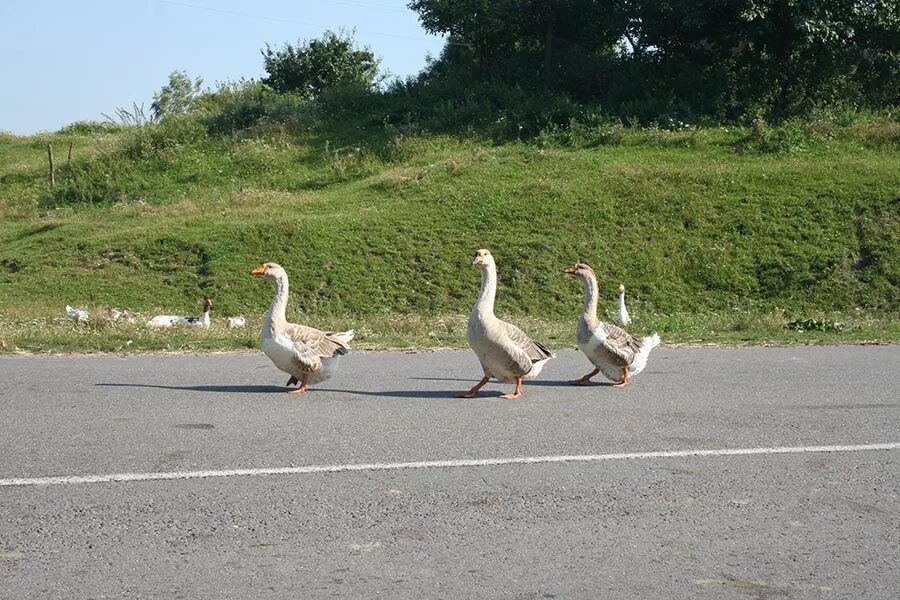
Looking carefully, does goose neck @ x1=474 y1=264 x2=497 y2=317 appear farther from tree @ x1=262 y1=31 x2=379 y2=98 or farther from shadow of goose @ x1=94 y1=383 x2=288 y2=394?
tree @ x1=262 y1=31 x2=379 y2=98

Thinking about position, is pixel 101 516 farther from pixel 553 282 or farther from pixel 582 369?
pixel 553 282

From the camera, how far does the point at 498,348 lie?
365 inches

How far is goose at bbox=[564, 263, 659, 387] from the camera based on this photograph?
33.0 ft

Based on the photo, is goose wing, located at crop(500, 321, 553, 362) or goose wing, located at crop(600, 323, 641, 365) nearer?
goose wing, located at crop(500, 321, 553, 362)

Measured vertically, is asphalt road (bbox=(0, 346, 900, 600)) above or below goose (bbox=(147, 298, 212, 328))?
above

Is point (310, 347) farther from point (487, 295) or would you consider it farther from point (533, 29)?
point (533, 29)

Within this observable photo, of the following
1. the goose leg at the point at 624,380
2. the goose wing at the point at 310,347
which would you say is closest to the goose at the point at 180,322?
the goose wing at the point at 310,347

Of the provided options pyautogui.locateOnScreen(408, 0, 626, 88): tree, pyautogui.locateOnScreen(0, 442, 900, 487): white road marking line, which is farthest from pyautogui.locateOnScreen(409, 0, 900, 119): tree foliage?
pyautogui.locateOnScreen(0, 442, 900, 487): white road marking line

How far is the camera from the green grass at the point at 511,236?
20.8 metres

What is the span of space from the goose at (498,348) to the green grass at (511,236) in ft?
17.9

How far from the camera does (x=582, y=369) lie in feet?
39.8

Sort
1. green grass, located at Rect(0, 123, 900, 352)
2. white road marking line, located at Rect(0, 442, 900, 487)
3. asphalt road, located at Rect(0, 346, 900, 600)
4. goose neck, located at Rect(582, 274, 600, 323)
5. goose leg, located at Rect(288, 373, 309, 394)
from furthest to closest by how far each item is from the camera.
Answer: green grass, located at Rect(0, 123, 900, 352) < goose neck, located at Rect(582, 274, 600, 323) < goose leg, located at Rect(288, 373, 309, 394) < white road marking line, located at Rect(0, 442, 900, 487) < asphalt road, located at Rect(0, 346, 900, 600)

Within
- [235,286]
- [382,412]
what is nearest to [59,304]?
[235,286]

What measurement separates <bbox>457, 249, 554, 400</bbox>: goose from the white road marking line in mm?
2254
